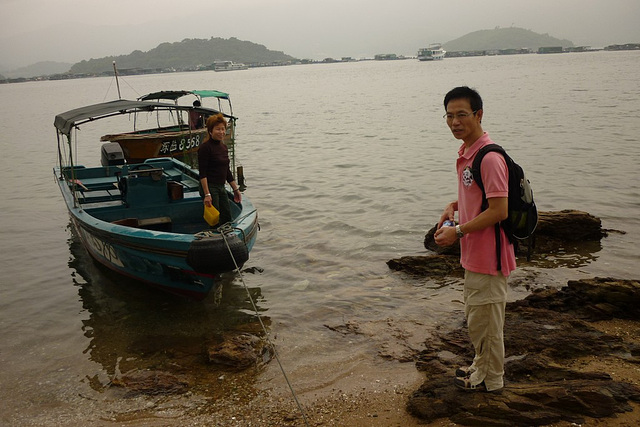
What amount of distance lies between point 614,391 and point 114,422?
4.38 m

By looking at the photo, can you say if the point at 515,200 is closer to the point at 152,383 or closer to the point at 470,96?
the point at 470,96

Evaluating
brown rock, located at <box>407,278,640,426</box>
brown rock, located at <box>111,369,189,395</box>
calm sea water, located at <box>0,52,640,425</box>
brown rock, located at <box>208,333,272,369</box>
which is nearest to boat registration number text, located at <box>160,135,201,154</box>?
calm sea water, located at <box>0,52,640,425</box>

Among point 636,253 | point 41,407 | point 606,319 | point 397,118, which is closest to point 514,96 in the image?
point 397,118

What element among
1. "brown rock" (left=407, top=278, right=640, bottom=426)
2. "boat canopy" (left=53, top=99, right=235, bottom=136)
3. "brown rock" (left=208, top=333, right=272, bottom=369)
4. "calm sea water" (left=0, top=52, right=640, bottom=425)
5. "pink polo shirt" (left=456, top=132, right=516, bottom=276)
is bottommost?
"calm sea water" (left=0, top=52, right=640, bottom=425)

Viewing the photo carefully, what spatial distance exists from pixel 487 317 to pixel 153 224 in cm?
690

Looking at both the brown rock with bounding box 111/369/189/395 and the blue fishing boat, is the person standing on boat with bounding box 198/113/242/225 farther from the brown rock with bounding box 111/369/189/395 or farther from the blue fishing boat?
the brown rock with bounding box 111/369/189/395

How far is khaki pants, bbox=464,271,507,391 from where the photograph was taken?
3.80 meters

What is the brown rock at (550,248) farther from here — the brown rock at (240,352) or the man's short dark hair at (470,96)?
the man's short dark hair at (470,96)

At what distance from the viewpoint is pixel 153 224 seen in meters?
9.41

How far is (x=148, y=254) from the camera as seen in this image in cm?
750

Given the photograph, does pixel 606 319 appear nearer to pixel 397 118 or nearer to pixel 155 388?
pixel 155 388

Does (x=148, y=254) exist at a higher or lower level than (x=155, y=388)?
higher

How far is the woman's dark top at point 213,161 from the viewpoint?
7.71 meters

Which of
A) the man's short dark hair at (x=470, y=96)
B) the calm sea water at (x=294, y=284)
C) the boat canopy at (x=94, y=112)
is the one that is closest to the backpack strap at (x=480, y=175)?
the man's short dark hair at (x=470, y=96)
